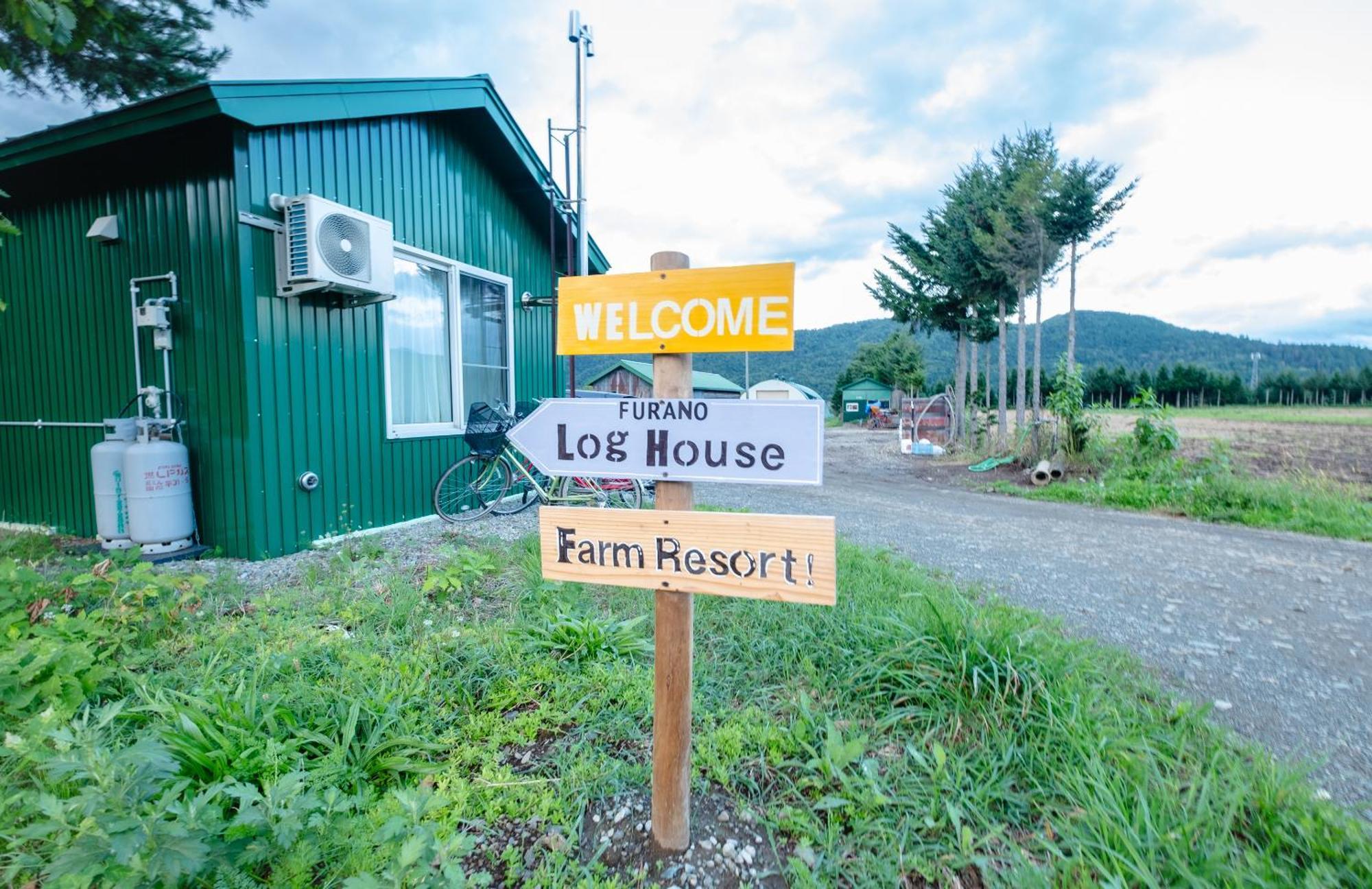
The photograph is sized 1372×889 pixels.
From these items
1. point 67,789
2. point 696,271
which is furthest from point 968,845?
point 67,789

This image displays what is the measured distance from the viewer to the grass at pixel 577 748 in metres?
1.44

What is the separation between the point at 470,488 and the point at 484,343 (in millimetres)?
1627

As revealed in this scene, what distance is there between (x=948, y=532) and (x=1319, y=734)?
340cm

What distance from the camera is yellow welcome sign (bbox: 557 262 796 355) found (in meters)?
1.62

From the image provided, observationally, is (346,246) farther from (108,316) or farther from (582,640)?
(582,640)

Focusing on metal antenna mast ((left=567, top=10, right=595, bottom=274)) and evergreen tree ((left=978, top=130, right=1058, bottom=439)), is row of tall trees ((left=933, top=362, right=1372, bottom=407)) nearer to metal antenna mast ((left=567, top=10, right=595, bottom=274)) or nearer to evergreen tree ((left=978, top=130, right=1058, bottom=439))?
evergreen tree ((left=978, top=130, right=1058, bottom=439))

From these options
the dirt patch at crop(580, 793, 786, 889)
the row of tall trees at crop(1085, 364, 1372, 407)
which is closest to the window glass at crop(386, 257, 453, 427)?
the dirt patch at crop(580, 793, 786, 889)

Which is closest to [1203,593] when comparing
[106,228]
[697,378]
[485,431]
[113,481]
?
[485,431]

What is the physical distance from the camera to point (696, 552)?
1.62 meters

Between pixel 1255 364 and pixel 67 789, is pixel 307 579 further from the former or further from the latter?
pixel 1255 364

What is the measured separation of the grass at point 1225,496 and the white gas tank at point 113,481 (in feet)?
29.0

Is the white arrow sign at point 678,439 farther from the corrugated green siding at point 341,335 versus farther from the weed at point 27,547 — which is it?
the weed at point 27,547

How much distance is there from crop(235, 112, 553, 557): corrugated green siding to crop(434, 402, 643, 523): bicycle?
228mm

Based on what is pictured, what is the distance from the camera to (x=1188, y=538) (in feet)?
17.6
